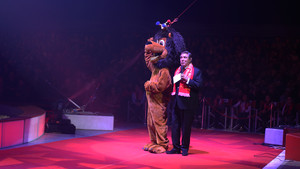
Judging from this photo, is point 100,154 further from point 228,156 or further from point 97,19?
point 97,19

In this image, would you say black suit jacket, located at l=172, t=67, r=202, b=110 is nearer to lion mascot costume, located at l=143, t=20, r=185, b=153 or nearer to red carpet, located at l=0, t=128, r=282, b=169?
lion mascot costume, located at l=143, t=20, r=185, b=153

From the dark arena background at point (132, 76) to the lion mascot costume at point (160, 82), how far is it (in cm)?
32

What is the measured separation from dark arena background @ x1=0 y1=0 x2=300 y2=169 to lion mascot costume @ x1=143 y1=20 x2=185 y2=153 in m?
0.32

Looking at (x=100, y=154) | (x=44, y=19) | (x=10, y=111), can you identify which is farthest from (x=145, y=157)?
(x=44, y=19)

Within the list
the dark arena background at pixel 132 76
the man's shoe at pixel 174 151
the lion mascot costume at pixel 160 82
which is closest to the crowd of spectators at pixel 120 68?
the dark arena background at pixel 132 76

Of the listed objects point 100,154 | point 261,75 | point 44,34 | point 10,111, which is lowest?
point 100,154

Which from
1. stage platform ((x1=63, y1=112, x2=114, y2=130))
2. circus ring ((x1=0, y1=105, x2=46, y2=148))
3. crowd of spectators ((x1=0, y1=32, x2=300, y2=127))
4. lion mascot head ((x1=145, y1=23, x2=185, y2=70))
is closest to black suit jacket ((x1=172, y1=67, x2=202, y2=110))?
lion mascot head ((x1=145, y1=23, x2=185, y2=70))

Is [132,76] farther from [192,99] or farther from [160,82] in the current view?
[192,99]

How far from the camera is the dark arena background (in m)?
5.56

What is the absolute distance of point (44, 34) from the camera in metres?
13.3

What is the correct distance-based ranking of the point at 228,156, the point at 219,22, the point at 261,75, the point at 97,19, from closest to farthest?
the point at 228,156
the point at 261,75
the point at 219,22
the point at 97,19

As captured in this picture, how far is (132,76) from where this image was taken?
472 inches

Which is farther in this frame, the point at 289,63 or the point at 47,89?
the point at 47,89

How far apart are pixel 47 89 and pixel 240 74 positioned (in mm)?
6581
